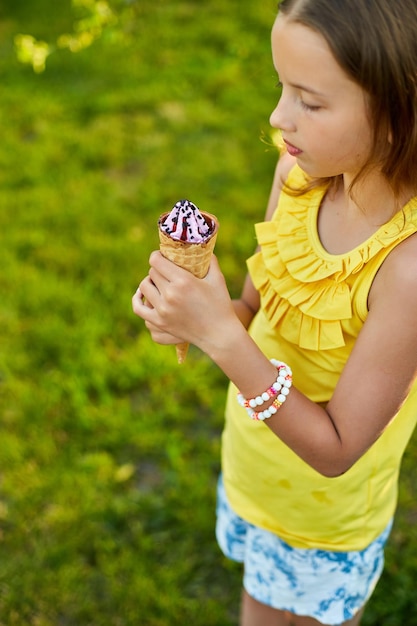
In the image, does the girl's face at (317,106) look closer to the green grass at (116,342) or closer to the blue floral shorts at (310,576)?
the blue floral shorts at (310,576)

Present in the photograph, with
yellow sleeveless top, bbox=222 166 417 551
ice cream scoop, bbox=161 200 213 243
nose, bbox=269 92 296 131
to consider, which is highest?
nose, bbox=269 92 296 131

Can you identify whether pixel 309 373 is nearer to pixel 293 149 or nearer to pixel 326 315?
pixel 326 315

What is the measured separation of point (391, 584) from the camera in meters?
2.83

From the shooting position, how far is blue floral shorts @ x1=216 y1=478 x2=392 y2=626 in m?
2.00

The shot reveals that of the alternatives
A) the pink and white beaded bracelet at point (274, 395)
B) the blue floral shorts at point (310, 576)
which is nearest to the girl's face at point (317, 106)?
the pink and white beaded bracelet at point (274, 395)

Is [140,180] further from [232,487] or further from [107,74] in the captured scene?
[232,487]

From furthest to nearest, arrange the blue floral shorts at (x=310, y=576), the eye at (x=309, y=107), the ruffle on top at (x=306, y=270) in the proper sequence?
the blue floral shorts at (x=310, y=576) < the ruffle on top at (x=306, y=270) < the eye at (x=309, y=107)

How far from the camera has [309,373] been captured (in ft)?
5.89

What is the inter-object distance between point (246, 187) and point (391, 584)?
9.09 ft

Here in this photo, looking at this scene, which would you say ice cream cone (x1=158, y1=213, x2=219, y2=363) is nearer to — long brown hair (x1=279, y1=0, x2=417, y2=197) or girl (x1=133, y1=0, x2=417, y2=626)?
girl (x1=133, y1=0, x2=417, y2=626)

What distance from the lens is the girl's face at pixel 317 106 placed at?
1.34 meters

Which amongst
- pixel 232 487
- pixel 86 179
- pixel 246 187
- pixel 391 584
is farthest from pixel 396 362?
pixel 86 179

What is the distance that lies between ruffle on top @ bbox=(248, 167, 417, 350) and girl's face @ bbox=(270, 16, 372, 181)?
0.59 ft

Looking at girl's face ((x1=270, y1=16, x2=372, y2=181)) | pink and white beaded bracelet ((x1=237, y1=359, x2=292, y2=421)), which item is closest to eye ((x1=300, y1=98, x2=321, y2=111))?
girl's face ((x1=270, y1=16, x2=372, y2=181))
